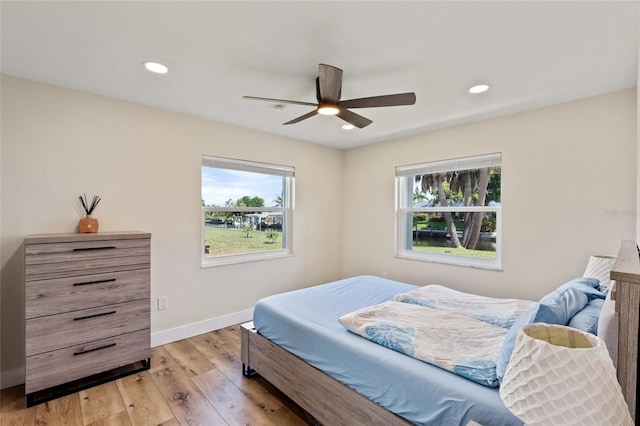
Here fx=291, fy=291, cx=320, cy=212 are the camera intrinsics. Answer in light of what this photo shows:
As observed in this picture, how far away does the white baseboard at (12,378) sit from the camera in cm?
218


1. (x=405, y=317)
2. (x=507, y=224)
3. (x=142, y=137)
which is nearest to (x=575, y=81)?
(x=507, y=224)

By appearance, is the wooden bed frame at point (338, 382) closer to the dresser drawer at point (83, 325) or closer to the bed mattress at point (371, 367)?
the bed mattress at point (371, 367)

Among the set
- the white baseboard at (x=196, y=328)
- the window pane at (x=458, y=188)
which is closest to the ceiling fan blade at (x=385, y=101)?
the window pane at (x=458, y=188)

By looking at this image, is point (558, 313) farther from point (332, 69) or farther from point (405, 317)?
point (332, 69)

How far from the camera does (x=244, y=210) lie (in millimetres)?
3613

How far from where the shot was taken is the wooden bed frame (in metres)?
0.81

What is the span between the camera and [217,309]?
3332mm

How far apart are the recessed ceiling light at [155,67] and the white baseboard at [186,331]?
2.39m

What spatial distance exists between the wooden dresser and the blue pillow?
2885 millimetres

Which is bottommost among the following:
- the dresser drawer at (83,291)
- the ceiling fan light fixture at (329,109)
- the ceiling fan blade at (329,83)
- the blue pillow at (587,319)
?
the dresser drawer at (83,291)

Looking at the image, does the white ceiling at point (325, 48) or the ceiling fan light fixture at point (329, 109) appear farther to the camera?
the ceiling fan light fixture at point (329, 109)

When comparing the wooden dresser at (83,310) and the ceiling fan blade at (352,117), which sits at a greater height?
the ceiling fan blade at (352,117)

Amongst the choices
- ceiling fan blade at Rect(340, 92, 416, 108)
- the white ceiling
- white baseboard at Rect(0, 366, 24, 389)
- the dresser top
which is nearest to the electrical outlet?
the dresser top

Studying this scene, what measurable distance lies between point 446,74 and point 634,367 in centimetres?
198
